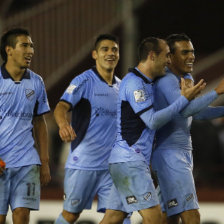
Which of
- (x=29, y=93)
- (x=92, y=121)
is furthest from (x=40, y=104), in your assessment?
(x=92, y=121)

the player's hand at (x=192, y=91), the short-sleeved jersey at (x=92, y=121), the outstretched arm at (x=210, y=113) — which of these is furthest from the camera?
the short-sleeved jersey at (x=92, y=121)

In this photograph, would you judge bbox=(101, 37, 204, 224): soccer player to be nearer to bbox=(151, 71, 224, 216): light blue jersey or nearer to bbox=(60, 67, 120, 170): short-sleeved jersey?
bbox=(151, 71, 224, 216): light blue jersey

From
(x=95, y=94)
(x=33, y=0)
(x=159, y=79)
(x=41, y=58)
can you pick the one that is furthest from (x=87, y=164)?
(x=33, y=0)

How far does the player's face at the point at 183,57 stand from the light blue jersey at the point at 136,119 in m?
0.48

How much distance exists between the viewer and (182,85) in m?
6.93

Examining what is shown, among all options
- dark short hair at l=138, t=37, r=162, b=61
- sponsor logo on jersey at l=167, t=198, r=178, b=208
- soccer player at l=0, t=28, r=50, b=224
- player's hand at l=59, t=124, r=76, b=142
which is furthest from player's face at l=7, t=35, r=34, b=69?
sponsor logo on jersey at l=167, t=198, r=178, b=208

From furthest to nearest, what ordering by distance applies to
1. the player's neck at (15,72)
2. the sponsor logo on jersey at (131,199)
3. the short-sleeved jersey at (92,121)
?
the short-sleeved jersey at (92,121) → the player's neck at (15,72) → the sponsor logo on jersey at (131,199)

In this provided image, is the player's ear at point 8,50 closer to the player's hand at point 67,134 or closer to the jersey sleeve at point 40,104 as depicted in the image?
the jersey sleeve at point 40,104

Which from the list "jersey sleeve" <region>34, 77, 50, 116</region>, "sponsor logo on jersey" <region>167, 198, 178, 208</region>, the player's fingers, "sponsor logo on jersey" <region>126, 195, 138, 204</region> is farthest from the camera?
"jersey sleeve" <region>34, 77, 50, 116</region>

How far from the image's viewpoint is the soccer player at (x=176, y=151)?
7.19 metres

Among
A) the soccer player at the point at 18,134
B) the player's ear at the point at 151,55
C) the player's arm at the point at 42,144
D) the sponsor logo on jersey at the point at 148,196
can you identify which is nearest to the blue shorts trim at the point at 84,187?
the player's arm at the point at 42,144

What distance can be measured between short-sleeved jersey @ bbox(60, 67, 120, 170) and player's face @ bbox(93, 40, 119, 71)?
5.9 inches

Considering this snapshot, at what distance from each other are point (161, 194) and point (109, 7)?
630 centimetres

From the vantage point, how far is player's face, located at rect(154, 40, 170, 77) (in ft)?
23.3
